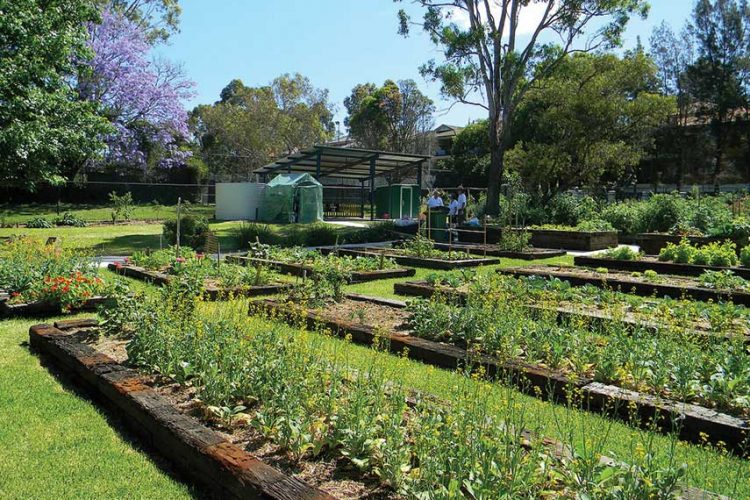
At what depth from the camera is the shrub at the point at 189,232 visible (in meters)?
14.6

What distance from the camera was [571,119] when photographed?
23.5 metres

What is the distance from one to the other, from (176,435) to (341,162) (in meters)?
26.2

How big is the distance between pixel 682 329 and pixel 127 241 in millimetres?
15793

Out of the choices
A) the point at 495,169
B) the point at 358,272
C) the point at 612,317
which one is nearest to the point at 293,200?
the point at 495,169

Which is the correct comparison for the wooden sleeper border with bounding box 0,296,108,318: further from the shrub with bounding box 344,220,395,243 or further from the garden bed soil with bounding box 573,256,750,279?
the shrub with bounding box 344,220,395,243

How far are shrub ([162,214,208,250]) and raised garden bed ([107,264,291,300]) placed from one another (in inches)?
115

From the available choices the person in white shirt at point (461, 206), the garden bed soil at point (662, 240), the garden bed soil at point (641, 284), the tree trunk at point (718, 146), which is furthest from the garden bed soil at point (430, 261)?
the tree trunk at point (718, 146)

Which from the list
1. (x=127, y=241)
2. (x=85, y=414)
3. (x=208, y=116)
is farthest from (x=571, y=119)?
(x=208, y=116)

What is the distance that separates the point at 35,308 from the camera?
7324 mm

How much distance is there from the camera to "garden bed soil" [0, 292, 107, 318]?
7.23 metres

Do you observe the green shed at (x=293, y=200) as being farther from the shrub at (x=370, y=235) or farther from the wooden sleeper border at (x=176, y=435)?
the wooden sleeper border at (x=176, y=435)

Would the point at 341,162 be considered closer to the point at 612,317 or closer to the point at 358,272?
the point at 358,272

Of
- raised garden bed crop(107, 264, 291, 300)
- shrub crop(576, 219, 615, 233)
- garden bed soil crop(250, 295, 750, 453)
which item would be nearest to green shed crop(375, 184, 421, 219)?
shrub crop(576, 219, 615, 233)

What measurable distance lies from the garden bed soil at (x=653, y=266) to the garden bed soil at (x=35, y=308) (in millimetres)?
9493
